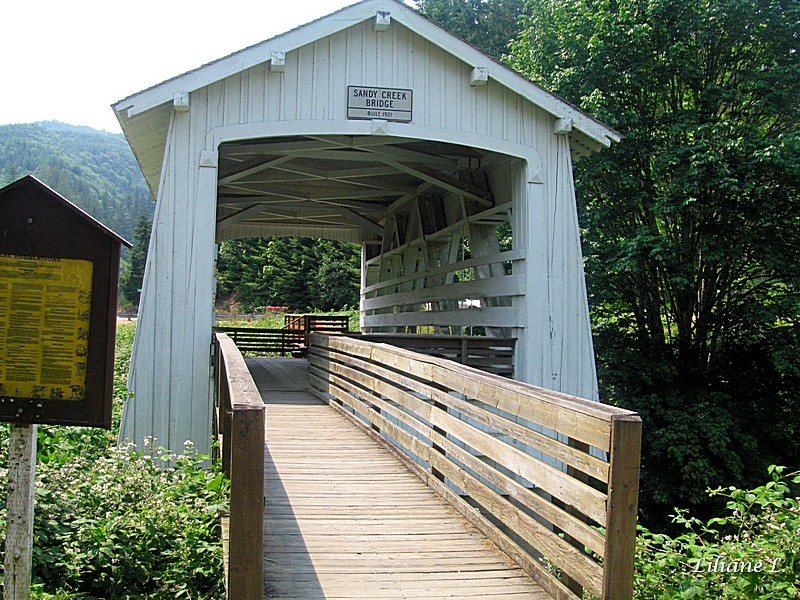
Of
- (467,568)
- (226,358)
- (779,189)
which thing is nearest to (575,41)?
(779,189)

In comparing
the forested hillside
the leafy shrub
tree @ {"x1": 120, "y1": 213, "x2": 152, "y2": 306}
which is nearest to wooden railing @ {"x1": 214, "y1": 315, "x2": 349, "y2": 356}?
the leafy shrub

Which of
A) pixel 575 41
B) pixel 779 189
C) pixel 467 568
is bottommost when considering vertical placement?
pixel 467 568

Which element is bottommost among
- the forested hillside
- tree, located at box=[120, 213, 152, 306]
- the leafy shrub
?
the leafy shrub

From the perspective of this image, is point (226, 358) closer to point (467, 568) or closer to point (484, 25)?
point (467, 568)

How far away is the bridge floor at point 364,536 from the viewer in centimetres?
395

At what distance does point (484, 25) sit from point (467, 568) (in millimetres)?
27937

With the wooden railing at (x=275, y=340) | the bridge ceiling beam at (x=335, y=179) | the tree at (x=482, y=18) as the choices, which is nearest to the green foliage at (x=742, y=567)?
the bridge ceiling beam at (x=335, y=179)

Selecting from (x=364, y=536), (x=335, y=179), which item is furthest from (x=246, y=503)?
(x=335, y=179)

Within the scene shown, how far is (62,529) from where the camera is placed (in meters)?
4.71

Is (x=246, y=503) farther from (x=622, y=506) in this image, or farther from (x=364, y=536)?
(x=364, y=536)

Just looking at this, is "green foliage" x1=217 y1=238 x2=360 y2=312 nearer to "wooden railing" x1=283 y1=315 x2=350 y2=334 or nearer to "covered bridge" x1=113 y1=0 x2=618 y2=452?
"wooden railing" x1=283 y1=315 x2=350 y2=334

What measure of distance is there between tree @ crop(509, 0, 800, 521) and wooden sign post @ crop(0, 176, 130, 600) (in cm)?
1216

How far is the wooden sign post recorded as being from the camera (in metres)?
3.38

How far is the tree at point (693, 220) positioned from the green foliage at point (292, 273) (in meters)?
29.2
